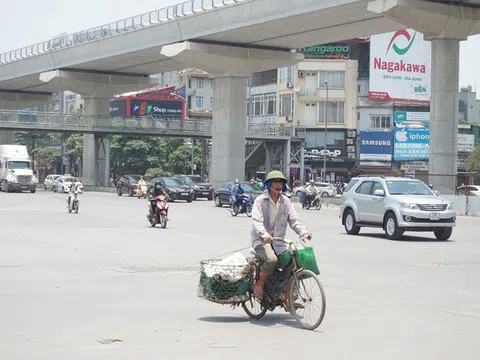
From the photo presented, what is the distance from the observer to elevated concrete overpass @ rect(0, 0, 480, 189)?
48438 mm

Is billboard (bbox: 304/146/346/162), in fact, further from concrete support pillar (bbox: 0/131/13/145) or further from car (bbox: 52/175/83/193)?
concrete support pillar (bbox: 0/131/13/145)

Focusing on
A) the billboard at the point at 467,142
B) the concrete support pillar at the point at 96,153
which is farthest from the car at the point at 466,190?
the billboard at the point at 467,142

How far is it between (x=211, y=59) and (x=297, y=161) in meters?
26.7

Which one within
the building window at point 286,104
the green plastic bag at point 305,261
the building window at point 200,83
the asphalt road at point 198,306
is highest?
the building window at point 200,83

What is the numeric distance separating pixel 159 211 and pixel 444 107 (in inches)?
1001

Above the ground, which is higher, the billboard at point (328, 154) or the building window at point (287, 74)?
the building window at point (287, 74)

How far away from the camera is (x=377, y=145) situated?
91.7 metres

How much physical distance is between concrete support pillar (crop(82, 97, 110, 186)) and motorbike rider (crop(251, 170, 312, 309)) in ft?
232

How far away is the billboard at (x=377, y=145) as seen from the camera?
300ft

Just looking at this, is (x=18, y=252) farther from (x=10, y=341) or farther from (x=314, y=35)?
(x=314, y=35)

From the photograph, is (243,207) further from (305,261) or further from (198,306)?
(305,261)

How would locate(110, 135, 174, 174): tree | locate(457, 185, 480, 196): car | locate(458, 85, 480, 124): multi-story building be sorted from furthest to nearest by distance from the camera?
locate(458, 85, 480, 124): multi-story building, locate(110, 135, 174, 174): tree, locate(457, 185, 480, 196): car

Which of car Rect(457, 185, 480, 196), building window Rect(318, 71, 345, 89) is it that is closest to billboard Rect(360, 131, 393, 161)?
building window Rect(318, 71, 345, 89)

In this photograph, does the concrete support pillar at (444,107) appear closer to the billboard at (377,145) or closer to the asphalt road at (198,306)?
the asphalt road at (198,306)
